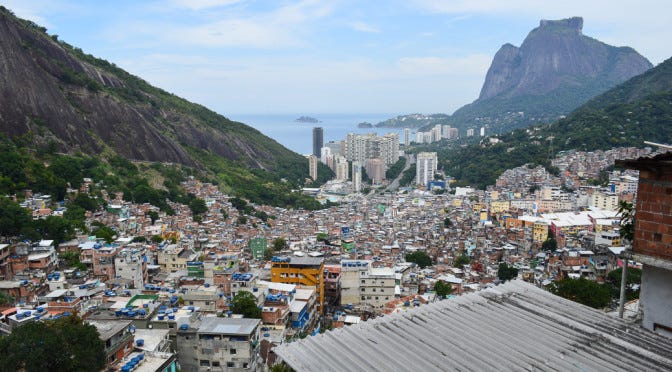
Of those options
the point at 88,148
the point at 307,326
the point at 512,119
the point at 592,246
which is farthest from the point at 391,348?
the point at 512,119

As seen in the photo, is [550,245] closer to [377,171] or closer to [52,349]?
[52,349]

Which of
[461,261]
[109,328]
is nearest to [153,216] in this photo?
[461,261]

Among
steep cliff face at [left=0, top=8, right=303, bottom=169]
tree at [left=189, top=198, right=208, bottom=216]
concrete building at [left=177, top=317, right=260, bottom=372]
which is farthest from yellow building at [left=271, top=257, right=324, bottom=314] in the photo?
steep cliff face at [left=0, top=8, right=303, bottom=169]

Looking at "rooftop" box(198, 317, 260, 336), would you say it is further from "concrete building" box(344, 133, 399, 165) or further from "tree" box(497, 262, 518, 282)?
"concrete building" box(344, 133, 399, 165)

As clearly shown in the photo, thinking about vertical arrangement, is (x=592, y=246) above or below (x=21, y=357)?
below

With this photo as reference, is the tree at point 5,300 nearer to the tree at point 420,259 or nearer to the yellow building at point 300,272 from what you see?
the yellow building at point 300,272

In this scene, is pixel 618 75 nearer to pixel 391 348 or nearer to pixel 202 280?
pixel 202 280

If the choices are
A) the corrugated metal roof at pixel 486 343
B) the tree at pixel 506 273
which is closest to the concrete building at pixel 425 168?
the tree at pixel 506 273
